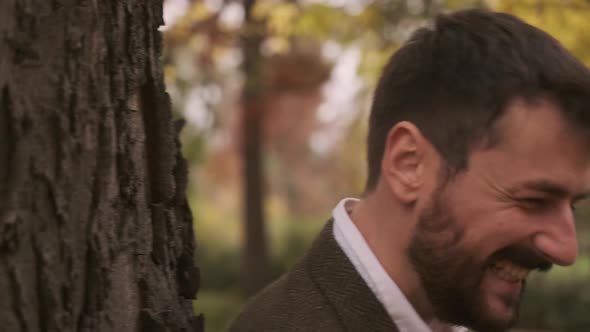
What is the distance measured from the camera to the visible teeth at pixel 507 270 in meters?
2.20

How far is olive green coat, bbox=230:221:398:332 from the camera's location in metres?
2.21

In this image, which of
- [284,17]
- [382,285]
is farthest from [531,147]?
[284,17]

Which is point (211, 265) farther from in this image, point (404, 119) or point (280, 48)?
point (404, 119)

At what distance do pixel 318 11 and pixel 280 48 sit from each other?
114cm

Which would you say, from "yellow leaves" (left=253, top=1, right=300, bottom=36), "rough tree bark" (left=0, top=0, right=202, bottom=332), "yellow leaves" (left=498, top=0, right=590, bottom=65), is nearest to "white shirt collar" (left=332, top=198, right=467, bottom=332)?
"rough tree bark" (left=0, top=0, right=202, bottom=332)

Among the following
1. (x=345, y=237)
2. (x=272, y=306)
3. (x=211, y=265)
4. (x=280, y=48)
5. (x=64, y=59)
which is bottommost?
(x=211, y=265)

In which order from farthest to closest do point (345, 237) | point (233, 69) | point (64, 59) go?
point (233, 69), point (345, 237), point (64, 59)

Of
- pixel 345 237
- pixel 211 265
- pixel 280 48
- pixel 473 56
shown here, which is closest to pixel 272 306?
pixel 345 237

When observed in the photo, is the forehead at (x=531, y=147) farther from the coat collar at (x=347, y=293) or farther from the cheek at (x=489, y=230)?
the coat collar at (x=347, y=293)

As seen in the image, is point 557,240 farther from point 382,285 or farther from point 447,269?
point 382,285

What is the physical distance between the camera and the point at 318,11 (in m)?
7.29

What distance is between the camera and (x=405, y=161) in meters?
2.24

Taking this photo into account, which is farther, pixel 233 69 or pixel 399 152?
pixel 233 69

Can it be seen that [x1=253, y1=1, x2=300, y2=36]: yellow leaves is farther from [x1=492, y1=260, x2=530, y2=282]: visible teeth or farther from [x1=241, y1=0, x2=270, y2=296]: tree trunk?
[x1=241, y1=0, x2=270, y2=296]: tree trunk
